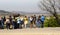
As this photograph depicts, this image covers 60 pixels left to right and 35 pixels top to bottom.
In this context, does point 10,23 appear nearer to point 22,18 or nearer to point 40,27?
point 22,18

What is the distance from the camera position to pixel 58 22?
91.9 ft

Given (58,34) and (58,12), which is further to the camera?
(58,12)

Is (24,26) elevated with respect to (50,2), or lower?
lower

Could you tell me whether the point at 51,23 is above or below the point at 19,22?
below

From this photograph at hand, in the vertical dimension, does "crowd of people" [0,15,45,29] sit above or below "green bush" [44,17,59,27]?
above

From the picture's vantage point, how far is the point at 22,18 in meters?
24.0

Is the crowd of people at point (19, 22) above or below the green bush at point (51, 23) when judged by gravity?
above

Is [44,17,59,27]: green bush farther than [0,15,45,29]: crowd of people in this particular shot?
Yes

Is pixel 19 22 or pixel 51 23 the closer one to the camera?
pixel 19 22

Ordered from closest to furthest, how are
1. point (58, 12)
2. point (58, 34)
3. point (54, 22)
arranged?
1. point (58, 34)
2. point (54, 22)
3. point (58, 12)

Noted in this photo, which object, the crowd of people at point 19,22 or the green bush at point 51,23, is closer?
the crowd of people at point 19,22

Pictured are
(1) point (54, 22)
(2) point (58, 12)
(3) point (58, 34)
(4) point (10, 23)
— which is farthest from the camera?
(2) point (58, 12)

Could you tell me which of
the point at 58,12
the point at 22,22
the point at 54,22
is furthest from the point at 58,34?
the point at 58,12

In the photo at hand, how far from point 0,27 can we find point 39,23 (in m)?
3.53
